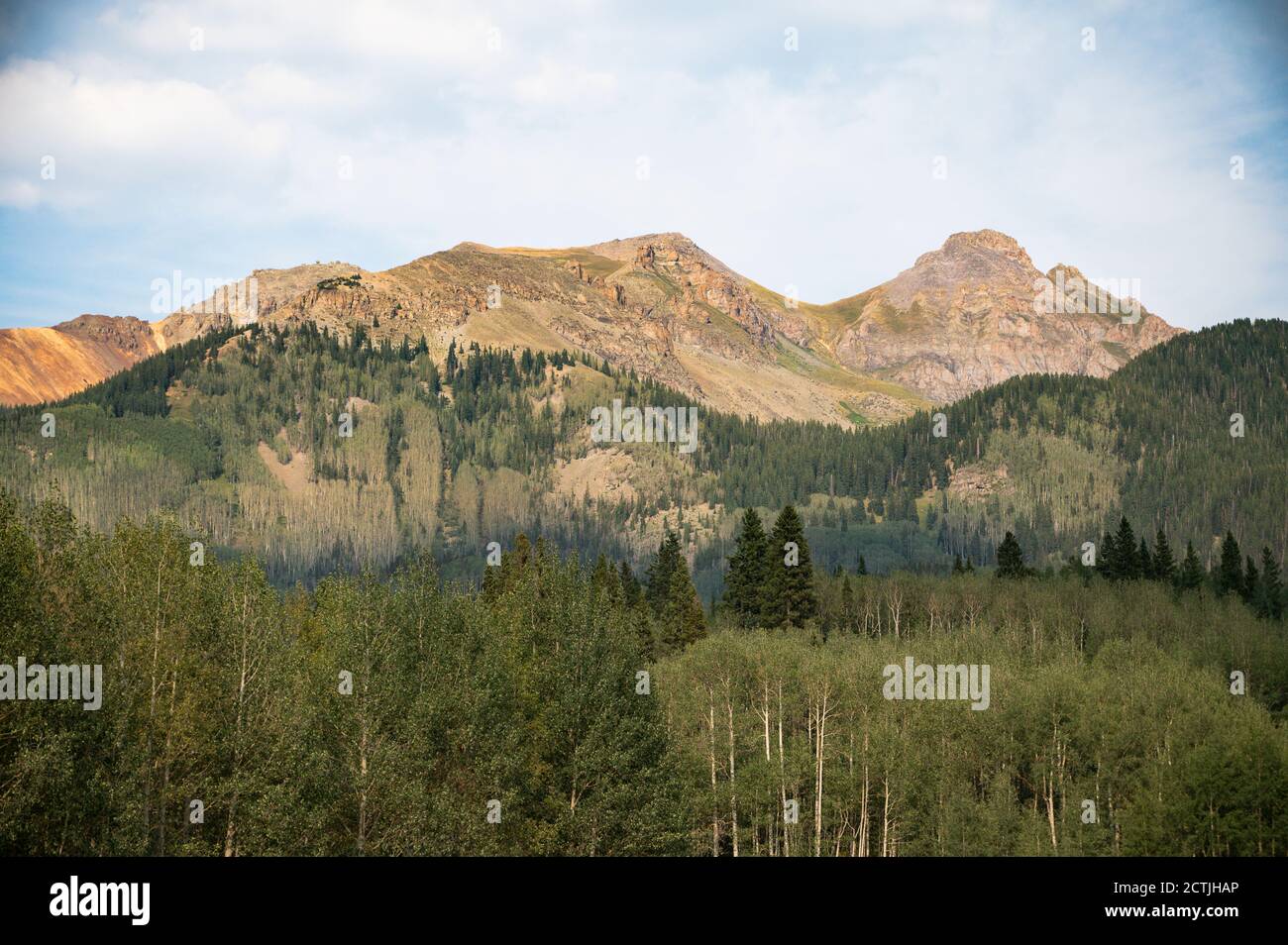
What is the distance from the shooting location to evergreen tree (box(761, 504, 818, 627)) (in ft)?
373

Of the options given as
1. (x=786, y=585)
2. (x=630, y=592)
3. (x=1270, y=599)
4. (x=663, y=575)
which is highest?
(x=663, y=575)

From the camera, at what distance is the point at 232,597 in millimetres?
48625

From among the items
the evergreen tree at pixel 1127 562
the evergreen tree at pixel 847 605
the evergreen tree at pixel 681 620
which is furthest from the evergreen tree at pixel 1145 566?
the evergreen tree at pixel 681 620

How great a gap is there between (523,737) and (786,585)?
62457 mm

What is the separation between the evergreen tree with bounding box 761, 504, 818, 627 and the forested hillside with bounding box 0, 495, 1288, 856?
12751 mm

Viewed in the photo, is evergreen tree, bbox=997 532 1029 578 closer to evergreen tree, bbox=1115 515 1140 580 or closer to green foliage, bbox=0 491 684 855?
evergreen tree, bbox=1115 515 1140 580

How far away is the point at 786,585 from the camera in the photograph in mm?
113812

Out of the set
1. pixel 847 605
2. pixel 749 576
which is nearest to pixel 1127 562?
pixel 847 605

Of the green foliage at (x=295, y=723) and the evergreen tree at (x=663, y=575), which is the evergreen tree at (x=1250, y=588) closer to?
the evergreen tree at (x=663, y=575)

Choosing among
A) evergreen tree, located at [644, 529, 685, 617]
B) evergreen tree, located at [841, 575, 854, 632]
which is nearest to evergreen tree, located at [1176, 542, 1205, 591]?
evergreen tree, located at [841, 575, 854, 632]

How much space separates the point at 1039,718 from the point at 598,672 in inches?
1566

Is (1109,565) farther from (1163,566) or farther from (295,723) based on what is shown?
(295,723)
